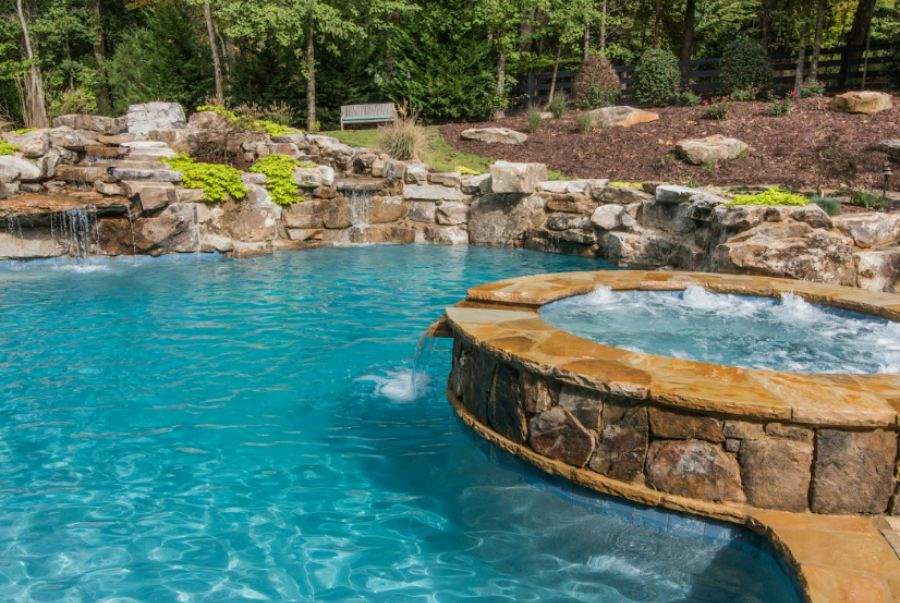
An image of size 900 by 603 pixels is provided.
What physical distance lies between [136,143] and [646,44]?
66.7ft

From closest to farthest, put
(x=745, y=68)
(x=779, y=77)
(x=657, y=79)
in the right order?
1. (x=745, y=68)
2. (x=657, y=79)
3. (x=779, y=77)

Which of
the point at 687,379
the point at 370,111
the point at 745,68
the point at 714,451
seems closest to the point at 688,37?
the point at 745,68

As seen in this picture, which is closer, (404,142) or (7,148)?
(7,148)

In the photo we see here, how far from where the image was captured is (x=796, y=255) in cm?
731

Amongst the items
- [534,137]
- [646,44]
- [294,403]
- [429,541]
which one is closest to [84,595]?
[429,541]

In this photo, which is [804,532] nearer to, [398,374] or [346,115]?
[398,374]

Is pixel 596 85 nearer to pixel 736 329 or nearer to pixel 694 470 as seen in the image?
pixel 736 329

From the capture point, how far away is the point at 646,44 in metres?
25.2

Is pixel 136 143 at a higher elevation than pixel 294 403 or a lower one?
higher

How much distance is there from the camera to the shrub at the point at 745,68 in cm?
1594

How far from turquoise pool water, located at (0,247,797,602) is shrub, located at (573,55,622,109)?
12.7 metres

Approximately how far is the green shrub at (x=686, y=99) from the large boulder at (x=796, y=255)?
29.9 ft

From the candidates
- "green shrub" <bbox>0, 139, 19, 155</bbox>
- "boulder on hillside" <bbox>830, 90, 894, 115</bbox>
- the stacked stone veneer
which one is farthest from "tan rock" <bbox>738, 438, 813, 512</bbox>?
"boulder on hillside" <bbox>830, 90, 894, 115</bbox>

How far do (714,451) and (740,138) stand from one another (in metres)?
12.1
